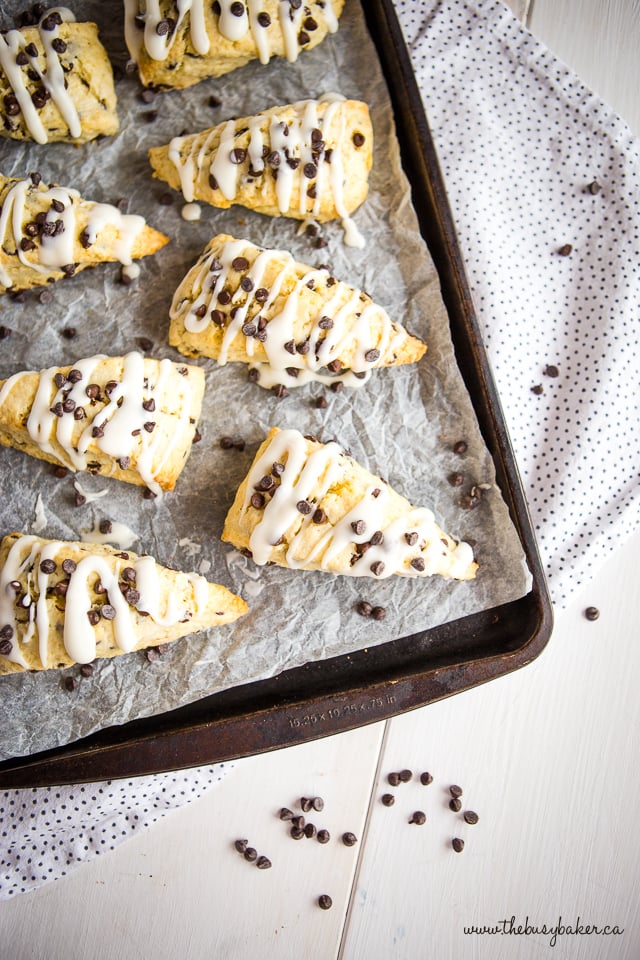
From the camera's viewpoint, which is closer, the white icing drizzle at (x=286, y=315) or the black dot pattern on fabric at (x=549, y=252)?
the white icing drizzle at (x=286, y=315)

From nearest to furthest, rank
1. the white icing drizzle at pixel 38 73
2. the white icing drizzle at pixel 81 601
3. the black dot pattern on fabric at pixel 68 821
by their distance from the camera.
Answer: the white icing drizzle at pixel 81 601 < the white icing drizzle at pixel 38 73 < the black dot pattern on fabric at pixel 68 821

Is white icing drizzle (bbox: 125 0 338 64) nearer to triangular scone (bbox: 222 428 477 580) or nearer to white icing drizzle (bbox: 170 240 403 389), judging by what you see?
white icing drizzle (bbox: 170 240 403 389)

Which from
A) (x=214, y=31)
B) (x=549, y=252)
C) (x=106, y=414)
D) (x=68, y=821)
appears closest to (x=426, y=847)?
(x=68, y=821)

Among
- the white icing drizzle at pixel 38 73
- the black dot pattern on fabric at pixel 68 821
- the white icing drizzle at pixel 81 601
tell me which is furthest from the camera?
the black dot pattern on fabric at pixel 68 821

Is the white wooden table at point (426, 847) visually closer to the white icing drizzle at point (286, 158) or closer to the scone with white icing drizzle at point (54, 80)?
the white icing drizzle at point (286, 158)

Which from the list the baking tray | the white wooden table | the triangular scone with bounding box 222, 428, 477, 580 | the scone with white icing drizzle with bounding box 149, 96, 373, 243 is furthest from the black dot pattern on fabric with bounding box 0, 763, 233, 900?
the scone with white icing drizzle with bounding box 149, 96, 373, 243

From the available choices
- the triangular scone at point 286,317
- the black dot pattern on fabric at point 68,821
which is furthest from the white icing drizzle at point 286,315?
the black dot pattern on fabric at point 68,821

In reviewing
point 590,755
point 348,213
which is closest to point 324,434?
point 348,213
